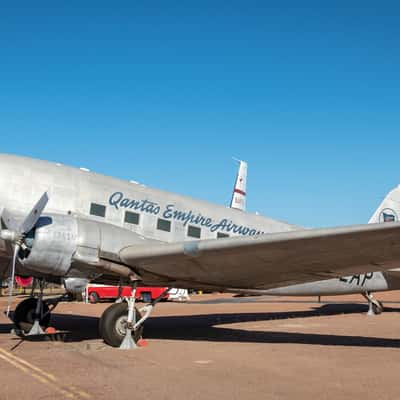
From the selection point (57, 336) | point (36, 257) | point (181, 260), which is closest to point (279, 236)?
point (181, 260)

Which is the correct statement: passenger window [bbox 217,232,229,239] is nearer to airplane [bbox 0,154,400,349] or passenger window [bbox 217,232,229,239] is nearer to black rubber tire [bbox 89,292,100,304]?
airplane [bbox 0,154,400,349]

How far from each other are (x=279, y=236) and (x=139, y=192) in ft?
16.8

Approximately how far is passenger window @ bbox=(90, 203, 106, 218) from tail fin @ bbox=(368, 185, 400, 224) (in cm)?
1206

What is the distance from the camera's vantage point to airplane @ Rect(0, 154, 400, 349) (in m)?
9.50

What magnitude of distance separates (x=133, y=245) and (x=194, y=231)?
2.93 m

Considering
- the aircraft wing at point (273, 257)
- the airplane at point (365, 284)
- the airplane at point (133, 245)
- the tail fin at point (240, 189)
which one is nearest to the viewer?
the aircraft wing at point (273, 257)

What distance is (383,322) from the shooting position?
17469mm

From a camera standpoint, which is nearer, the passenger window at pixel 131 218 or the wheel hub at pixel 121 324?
the wheel hub at pixel 121 324

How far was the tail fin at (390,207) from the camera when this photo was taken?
64.8ft

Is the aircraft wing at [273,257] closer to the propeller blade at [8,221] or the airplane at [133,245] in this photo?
the airplane at [133,245]

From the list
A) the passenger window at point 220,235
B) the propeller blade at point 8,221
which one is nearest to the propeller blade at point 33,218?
the propeller blade at point 8,221

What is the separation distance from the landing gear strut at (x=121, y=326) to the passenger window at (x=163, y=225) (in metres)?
2.32

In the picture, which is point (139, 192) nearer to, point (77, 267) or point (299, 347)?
point (77, 267)

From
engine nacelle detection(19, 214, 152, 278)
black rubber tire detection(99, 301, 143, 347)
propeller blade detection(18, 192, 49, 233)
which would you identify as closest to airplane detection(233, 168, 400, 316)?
black rubber tire detection(99, 301, 143, 347)
